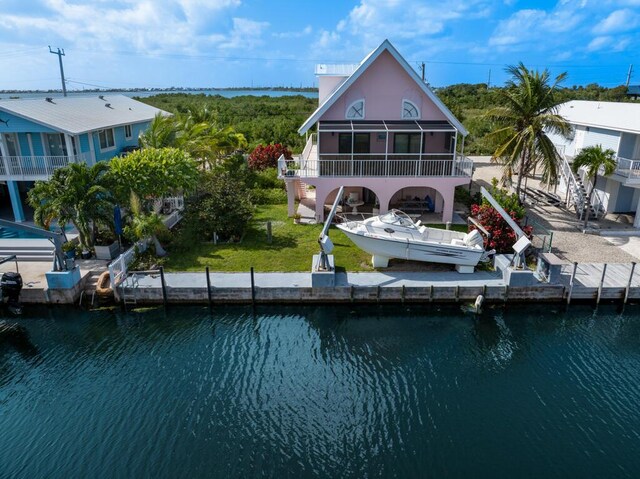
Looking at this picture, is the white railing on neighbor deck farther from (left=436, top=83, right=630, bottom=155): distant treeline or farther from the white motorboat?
the white motorboat

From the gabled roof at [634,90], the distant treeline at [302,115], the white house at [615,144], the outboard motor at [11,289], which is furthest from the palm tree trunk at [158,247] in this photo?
the gabled roof at [634,90]

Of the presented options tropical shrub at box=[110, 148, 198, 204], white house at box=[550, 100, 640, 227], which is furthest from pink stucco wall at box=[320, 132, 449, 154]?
white house at box=[550, 100, 640, 227]

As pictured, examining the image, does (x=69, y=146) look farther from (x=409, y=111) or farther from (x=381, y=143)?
(x=409, y=111)

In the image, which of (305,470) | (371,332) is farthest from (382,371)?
(305,470)

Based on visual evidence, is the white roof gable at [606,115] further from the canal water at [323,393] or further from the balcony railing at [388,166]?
the canal water at [323,393]

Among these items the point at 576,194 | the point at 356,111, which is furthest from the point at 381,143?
the point at 576,194

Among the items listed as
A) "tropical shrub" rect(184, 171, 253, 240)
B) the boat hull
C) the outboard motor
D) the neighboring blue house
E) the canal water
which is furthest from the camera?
the neighboring blue house
